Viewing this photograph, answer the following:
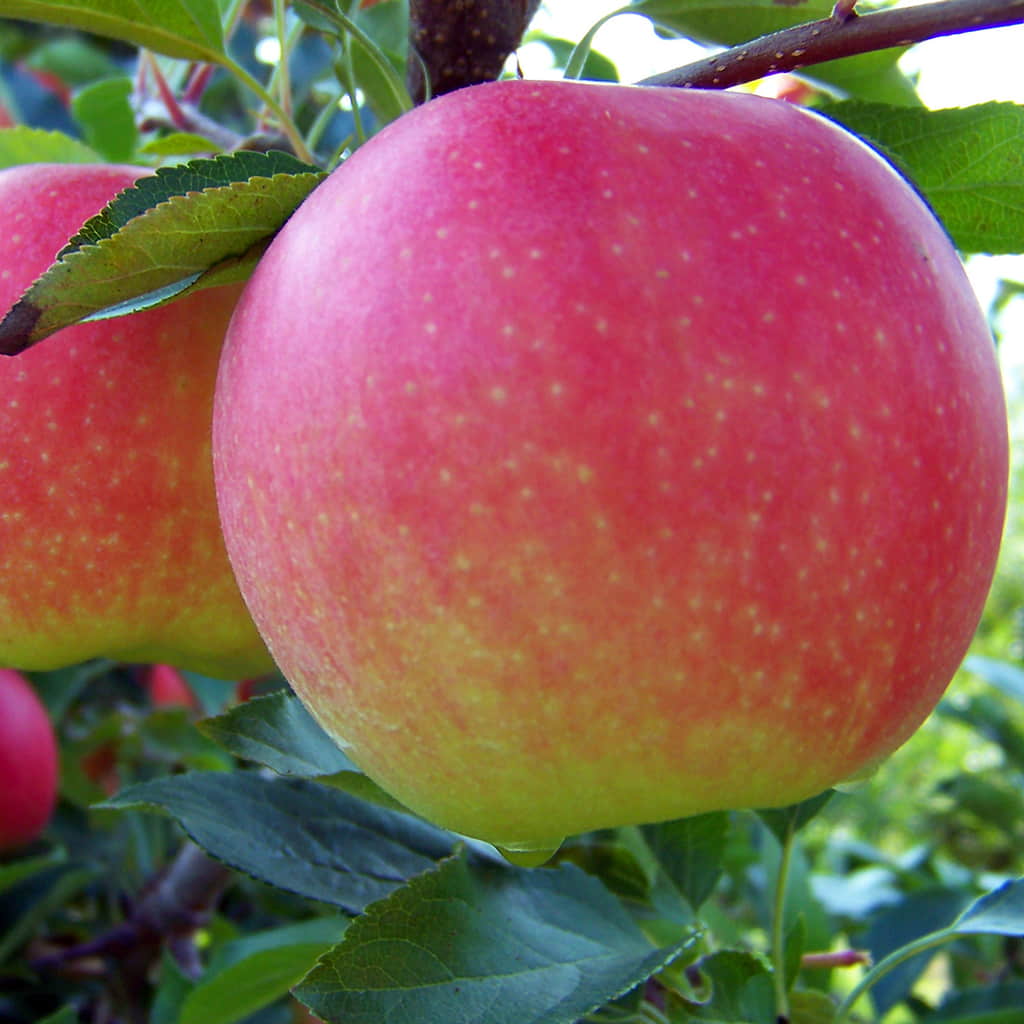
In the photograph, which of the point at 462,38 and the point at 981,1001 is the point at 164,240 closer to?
the point at 462,38

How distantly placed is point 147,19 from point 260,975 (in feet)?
2.09

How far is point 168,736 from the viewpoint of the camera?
50.5 inches

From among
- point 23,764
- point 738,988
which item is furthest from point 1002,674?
point 23,764

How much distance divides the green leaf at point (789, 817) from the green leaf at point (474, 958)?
0.16 m

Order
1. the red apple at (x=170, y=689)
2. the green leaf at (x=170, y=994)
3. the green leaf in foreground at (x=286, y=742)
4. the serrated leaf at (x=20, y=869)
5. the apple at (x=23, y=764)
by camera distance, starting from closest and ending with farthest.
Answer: the green leaf in foreground at (x=286, y=742), the green leaf at (x=170, y=994), the serrated leaf at (x=20, y=869), the apple at (x=23, y=764), the red apple at (x=170, y=689)

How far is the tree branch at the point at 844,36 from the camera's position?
45 cm

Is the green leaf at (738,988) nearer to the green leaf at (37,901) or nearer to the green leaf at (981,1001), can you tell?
the green leaf at (981,1001)

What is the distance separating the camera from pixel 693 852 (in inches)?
30.3

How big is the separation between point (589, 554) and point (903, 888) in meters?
1.23

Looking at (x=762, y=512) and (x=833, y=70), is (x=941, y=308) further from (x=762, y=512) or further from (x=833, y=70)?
(x=833, y=70)

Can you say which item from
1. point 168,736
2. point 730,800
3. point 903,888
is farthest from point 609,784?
point 903,888

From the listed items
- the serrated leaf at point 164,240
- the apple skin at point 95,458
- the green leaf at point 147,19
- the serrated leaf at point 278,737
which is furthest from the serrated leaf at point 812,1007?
the green leaf at point 147,19

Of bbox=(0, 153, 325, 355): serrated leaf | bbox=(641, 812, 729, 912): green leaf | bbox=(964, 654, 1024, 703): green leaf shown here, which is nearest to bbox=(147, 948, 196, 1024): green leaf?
bbox=(641, 812, 729, 912): green leaf

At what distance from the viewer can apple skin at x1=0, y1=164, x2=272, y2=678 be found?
22.4 inches
